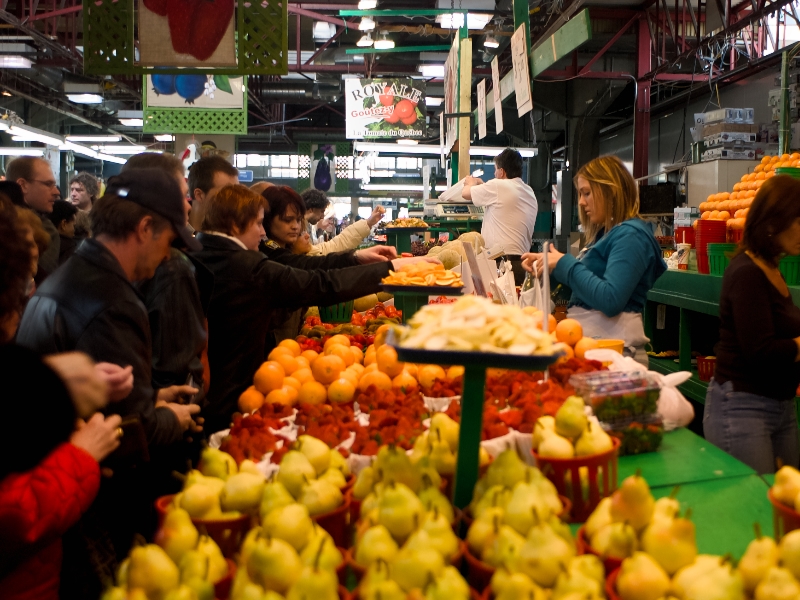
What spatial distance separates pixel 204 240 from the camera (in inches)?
133

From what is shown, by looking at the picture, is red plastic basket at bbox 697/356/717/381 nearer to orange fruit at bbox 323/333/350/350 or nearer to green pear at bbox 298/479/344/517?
orange fruit at bbox 323/333/350/350

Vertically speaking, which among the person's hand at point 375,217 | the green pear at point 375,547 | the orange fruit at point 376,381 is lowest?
the green pear at point 375,547

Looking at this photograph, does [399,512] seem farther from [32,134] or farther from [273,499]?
[32,134]

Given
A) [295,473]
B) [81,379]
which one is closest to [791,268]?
[295,473]

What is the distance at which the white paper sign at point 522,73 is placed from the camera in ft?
17.4

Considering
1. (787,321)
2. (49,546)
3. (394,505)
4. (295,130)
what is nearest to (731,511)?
(394,505)

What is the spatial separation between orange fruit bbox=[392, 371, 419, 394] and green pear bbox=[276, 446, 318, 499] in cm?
96

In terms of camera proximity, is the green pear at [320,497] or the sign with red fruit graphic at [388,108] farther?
the sign with red fruit graphic at [388,108]

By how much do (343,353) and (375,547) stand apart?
172cm

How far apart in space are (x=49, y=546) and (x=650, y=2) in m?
11.5

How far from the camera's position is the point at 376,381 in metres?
2.68

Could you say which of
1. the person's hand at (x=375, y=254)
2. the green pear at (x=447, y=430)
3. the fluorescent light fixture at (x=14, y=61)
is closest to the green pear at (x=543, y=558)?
the green pear at (x=447, y=430)

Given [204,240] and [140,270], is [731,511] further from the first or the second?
[204,240]

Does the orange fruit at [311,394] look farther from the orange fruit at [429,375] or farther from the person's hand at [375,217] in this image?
the person's hand at [375,217]
